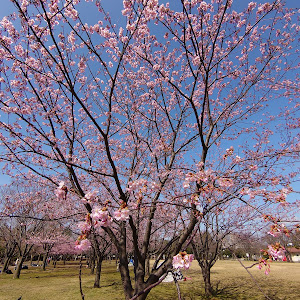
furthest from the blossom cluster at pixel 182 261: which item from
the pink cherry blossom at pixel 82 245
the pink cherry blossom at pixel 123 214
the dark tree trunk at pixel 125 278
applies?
the dark tree trunk at pixel 125 278

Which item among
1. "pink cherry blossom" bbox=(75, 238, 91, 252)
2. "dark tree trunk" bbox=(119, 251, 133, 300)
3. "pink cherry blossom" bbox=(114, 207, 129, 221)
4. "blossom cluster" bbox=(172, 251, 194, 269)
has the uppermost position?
"pink cherry blossom" bbox=(114, 207, 129, 221)

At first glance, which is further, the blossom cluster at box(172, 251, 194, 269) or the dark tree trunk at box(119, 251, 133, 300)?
the dark tree trunk at box(119, 251, 133, 300)

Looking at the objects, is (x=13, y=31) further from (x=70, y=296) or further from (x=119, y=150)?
(x=70, y=296)

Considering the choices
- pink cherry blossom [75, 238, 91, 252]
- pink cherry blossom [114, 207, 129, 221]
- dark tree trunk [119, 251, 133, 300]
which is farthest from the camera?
dark tree trunk [119, 251, 133, 300]

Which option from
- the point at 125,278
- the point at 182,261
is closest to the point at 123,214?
the point at 182,261

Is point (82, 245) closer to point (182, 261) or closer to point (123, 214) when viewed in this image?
point (123, 214)

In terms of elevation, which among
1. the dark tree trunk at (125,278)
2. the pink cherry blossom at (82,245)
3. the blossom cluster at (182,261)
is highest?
the pink cherry blossom at (82,245)

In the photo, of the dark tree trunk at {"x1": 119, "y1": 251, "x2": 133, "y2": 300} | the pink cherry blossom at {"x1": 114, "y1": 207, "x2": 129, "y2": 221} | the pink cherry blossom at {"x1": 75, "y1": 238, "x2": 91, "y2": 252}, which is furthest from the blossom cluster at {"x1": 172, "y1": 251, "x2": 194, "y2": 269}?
the dark tree trunk at {"x1": 119, "y1": 251, "x2": 133, "y2": 300}

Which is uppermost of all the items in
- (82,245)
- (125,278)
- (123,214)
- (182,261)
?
(123,214)

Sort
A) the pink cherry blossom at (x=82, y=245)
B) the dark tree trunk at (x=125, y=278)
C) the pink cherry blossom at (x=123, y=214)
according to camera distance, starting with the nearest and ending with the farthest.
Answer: the pink cherry blossom at (x=82, y=245)
the pink cherry blossom at (x=123, y=214)
the dark tree trunk at (x=125, y=278)

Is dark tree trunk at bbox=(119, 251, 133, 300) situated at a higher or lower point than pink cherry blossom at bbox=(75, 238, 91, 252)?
lower

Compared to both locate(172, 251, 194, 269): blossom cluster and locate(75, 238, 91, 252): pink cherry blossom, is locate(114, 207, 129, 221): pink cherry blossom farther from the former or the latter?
locate(172, 251, 194, 269): blossom cluster

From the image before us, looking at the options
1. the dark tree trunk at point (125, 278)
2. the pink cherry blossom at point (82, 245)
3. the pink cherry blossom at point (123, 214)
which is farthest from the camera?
the dark tree trunk at point (125, 278)

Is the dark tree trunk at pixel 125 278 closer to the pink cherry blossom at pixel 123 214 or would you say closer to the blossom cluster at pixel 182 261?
the blossom cluster at pixel 182 261
